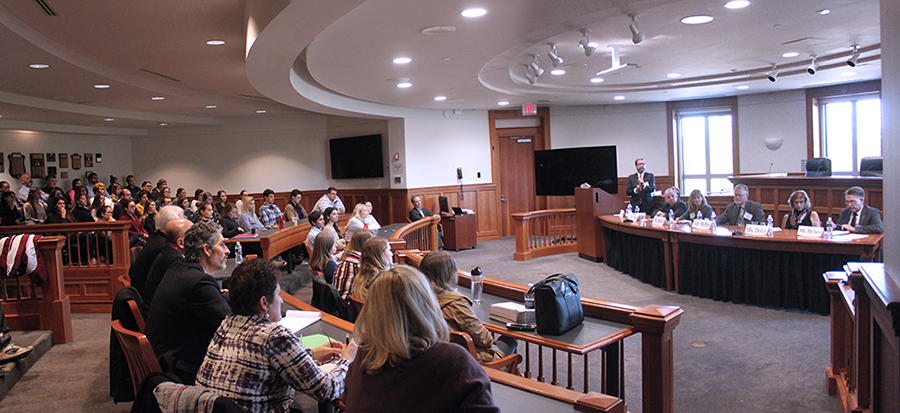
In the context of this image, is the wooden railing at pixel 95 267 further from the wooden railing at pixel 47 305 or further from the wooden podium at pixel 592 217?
the wooden podium at pixel 592 217

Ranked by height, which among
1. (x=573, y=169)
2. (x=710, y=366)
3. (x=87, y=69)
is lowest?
(x=710, y=366)

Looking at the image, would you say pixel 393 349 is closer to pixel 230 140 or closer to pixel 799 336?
pixel 799 336

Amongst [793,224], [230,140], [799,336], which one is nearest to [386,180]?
[230,140]

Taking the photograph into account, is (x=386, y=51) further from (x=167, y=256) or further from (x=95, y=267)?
(x=95, y=267)

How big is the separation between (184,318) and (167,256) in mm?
877

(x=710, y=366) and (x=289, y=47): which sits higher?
(x=289, y=47)

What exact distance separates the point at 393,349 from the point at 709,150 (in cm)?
1160

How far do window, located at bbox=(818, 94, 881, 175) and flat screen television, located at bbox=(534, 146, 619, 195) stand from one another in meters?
3.79

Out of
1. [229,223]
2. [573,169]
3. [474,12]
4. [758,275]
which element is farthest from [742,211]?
[229,223]

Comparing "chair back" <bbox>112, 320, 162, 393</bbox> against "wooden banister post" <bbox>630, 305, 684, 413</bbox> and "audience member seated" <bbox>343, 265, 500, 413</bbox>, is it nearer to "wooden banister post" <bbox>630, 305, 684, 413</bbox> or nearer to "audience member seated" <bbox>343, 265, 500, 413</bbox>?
"audience member seated" <bbox>343, 265, 500, 413</bbox>

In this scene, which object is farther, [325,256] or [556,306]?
[325,256]

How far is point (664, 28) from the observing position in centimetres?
563

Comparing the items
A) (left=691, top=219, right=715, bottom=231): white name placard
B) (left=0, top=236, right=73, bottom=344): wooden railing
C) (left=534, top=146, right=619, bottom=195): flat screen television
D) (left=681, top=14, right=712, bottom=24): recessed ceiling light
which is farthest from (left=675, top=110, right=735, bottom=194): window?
(left=0, top=236, right=73, bottom=344): wooden railing

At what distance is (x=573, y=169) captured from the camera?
1104cm
